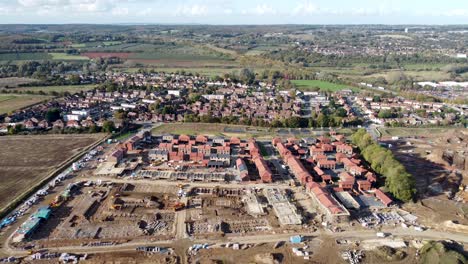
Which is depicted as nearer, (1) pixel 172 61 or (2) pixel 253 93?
(2) pixel 253 93

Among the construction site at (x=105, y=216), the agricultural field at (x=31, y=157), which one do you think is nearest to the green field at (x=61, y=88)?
the agricultural field at (x=31, y=157)

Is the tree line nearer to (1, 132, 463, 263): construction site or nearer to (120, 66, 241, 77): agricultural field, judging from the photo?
(1, 132, 463, 263): construction site

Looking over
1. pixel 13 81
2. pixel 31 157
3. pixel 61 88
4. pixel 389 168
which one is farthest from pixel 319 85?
pixel 13 81

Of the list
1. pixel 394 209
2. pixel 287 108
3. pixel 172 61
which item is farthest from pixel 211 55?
pixel 394 209

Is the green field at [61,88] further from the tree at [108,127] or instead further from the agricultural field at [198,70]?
the tree at [108,127]

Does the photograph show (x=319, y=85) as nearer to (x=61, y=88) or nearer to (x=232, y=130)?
(x=232, y=130)

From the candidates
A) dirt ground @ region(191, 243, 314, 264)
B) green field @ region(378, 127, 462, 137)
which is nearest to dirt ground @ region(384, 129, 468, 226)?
green field @ region(378, 127, 462, 137)

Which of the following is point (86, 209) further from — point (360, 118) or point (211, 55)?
point (211, 55)
